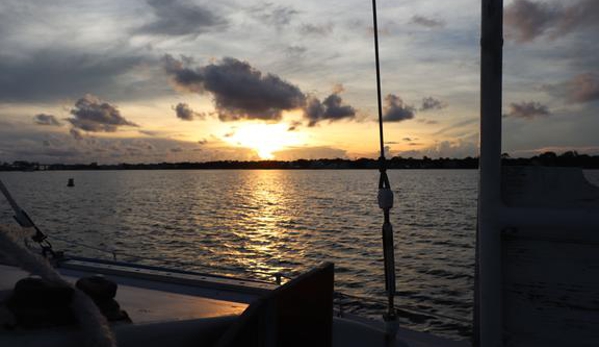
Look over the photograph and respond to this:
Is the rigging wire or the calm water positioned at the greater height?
the rigging wire

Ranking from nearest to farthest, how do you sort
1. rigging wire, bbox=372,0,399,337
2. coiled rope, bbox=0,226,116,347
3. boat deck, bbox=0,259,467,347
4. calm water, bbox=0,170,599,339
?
coiled rope, bbox=0,226,116,347
boat deck, bbox=0,259,467,347
rigging wire, bbox=372,0,399,337
calm water, bbox=0,170,599,339

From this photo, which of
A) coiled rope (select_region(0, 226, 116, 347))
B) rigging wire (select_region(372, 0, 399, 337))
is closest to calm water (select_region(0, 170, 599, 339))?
rigging wire (select_region(372, 0, 399, 337))

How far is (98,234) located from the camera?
4253 centimetres

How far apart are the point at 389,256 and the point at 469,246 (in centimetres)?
3233

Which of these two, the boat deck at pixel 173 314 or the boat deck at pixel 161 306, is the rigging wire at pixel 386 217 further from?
the boat deck at pixel 161 306

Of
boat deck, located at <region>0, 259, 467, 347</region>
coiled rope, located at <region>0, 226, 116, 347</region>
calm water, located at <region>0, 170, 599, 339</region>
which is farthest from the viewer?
calm water, located at <region>0, 170, 599, 339</region>

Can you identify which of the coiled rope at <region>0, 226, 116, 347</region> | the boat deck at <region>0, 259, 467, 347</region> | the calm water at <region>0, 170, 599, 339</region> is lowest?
the calm water at <region>0, 170, 599, 339</region>

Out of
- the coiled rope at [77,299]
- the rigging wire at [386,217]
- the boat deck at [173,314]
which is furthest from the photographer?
the rigging wire at [386,217]

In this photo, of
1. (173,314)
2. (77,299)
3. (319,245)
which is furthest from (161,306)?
(319,245)

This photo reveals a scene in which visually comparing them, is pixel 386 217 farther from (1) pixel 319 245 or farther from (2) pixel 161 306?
(1) pixel 319 245

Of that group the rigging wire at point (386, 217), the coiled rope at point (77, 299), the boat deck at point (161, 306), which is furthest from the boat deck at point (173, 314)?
the rigging wire at point (386, 217)

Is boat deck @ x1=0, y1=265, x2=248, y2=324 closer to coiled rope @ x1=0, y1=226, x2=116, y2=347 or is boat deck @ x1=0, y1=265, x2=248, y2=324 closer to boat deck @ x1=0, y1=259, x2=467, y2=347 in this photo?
boat deck @ x1=0, y1=259, x2=467, y2=347

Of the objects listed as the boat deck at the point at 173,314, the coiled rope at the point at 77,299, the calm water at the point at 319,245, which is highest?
the coiled rope at the point at 77,299

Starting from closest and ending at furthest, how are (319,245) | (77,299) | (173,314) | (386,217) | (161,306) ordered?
1. (77,299)
2. (386,217)
3. (173,314)
4. (161,306)
5. (319,245)
